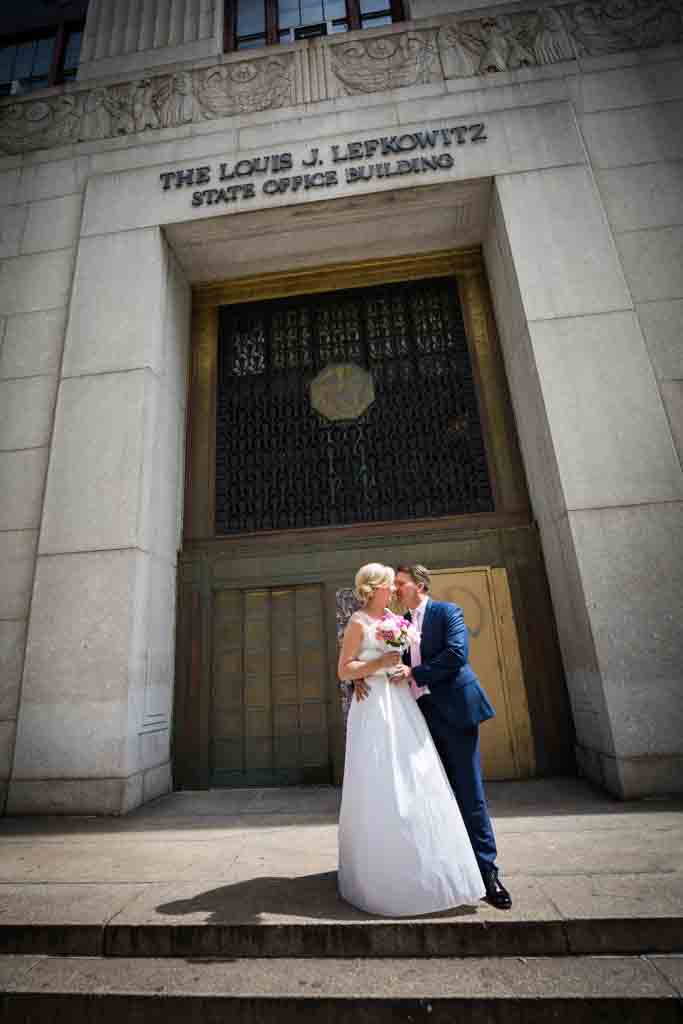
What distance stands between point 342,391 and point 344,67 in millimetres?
4850

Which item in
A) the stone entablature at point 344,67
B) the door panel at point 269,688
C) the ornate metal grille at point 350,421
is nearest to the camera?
the door panel at point 269,688

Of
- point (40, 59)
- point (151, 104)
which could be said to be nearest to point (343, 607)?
point (151, 104)

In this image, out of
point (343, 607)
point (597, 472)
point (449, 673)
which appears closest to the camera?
point (449, 673)

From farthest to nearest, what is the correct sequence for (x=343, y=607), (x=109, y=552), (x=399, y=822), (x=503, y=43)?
(x=503, y=43) → (x=343, y=607) → (x=109, y=552) → (x=399, y=822)

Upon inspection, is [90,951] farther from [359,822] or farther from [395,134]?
[395,134]

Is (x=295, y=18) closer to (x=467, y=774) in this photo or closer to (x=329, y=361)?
(x=329, y=361)

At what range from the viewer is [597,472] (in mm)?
5527

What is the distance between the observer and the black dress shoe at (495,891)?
106 inches

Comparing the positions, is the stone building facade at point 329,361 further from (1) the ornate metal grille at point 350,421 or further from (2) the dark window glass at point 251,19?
(2) the dark window glass at point 251,19

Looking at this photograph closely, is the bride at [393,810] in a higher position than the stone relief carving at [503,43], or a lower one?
lower

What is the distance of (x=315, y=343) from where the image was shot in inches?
308

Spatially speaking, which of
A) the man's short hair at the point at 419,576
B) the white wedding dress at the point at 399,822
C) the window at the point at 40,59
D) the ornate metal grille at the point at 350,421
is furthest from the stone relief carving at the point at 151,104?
the white wedding dress at the point at 399,822

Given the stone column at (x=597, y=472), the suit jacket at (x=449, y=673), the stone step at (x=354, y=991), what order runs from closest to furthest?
the stone step at (x=354, y=991), the suit jacket at (x=449, y=673), the stone column at (x=597, y=472)

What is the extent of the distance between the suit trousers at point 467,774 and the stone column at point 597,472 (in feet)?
8.46
